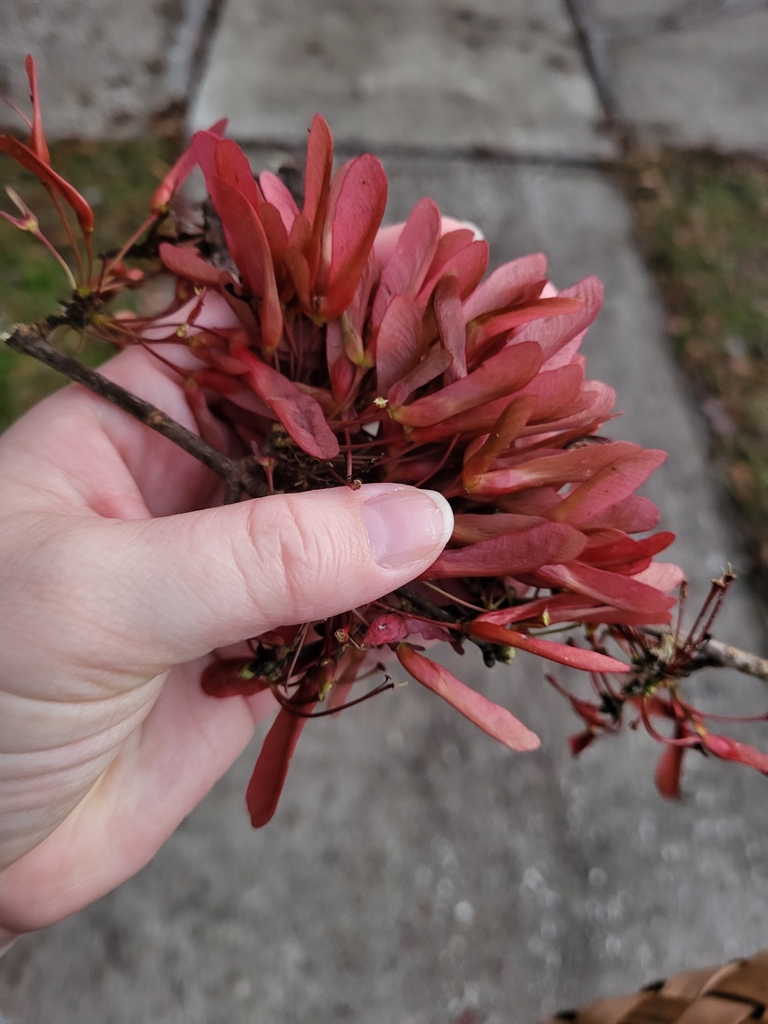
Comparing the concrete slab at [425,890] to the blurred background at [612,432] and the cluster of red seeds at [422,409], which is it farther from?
the cluster of red seeds at [422,409]

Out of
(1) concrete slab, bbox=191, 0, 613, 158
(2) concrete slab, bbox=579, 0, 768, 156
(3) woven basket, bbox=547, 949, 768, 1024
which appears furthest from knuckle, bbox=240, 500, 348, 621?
(2) concrete slab, bbox=579, 0, 768, 156

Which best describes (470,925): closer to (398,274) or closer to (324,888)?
(324,888)

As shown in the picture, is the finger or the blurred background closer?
the finger

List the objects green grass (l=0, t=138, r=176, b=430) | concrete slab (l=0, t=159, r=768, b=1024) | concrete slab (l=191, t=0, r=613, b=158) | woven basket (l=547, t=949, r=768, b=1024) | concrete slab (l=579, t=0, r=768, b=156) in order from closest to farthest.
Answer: woven basket (l=547, t=949, r=768, b=1024) → concrete slab (l=0, t=159, r=768, b=1024) → green grass (l=0, t=138, r=176, b=430) → concrete slab (l=191, t=0, r=613, b=158) → concrete slab (l=579, t=0, r=768, b=156)

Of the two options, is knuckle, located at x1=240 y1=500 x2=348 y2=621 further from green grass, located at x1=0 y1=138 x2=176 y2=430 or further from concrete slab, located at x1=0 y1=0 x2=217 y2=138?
concrete slab, located at x1=0 y1=0 x2=217 y2=138

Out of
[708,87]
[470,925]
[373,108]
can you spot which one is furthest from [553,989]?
[708,87]

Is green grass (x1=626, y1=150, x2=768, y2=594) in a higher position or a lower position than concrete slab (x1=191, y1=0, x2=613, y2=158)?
lower

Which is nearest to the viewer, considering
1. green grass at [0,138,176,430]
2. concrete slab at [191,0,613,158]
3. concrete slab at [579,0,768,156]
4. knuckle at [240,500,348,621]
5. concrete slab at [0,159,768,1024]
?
knuckle at [240,500,348,621]
